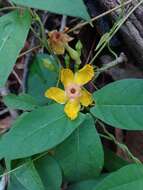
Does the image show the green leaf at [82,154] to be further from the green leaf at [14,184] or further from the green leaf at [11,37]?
the green leaf at [11,37]

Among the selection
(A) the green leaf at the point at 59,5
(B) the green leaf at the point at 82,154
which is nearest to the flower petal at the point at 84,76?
(B) the green leaf at the point at 82,154

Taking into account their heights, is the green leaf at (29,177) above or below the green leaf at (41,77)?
below

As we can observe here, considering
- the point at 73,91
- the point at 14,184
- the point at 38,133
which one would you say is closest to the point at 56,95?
the point at 73,91

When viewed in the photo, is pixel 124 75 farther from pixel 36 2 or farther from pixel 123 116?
pixel 36 2

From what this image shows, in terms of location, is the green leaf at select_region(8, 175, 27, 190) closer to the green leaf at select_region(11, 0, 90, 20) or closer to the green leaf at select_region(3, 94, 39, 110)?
the green leaf at select_region(3, 94, 39, 110)

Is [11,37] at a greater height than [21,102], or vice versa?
[11,37]

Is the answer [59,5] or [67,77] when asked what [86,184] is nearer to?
[67,77]
